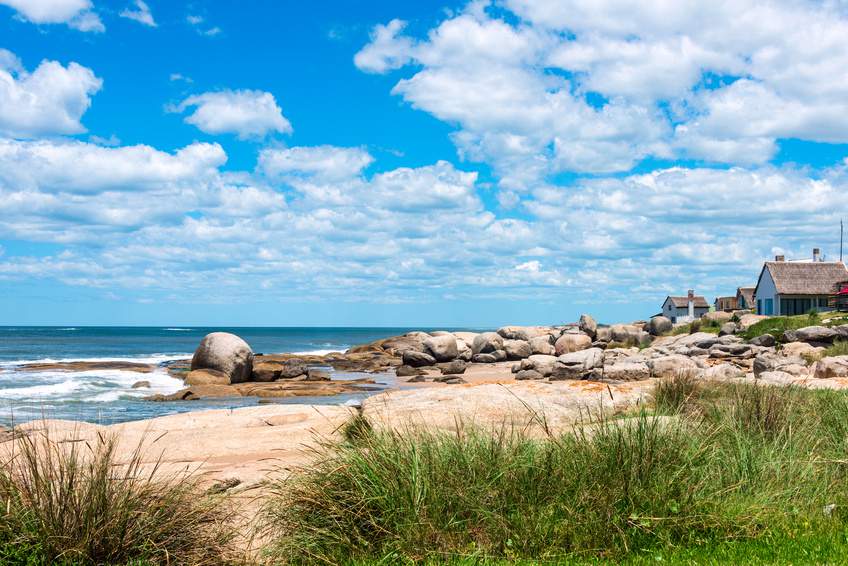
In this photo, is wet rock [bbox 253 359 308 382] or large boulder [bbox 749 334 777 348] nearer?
large boulder [bbox 749 334 777 348]

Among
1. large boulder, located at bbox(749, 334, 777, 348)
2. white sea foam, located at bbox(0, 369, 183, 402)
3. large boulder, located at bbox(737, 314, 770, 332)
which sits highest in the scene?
large boulder, located at bbox(737, 314, 770, 332)

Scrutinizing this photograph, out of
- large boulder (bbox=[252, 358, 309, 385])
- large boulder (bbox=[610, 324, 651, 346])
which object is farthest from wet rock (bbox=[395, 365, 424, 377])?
large boulder (bbox=[610, 324, 651, 346])

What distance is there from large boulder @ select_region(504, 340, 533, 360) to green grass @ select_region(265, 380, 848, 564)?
120 feet

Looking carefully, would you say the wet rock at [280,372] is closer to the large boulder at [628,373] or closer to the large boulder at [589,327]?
the large boulder at [628,373]

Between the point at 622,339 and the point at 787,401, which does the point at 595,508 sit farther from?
the point at 622,339

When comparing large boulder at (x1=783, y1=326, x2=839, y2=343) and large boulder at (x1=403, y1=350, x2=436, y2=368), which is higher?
large boulder at (x1=783, y1=326, x2=839, y2=343)

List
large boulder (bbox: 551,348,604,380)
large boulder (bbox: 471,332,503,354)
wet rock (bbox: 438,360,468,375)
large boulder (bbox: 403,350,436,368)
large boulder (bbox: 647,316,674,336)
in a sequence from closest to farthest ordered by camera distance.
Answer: large boulder (bbox: 551,348,604,380), wet rock (bbox: 438,360,468,375), large boulder (bbox: 403,350,436,368), large boulder (bbox: 471,332,503,354), large boulder (bbox: 647,316,674,336)

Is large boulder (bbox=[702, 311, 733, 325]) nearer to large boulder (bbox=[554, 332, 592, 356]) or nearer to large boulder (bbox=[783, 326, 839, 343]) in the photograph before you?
large boulder (bbox=[554, 332, 592, 356])

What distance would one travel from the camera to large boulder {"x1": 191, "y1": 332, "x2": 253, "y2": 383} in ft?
105

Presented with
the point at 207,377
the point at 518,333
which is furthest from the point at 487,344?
the point at 207,377

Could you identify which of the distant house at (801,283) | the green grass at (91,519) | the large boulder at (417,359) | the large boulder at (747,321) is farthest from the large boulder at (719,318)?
the green grass at (91,519)

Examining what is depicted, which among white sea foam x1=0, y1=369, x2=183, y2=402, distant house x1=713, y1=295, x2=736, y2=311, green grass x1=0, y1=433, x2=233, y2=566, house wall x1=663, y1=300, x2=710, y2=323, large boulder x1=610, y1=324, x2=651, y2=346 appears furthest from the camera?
distant house x1=713, y1=295, x2=736, y2=311

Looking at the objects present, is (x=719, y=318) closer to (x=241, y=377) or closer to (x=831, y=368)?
(x=831, y=368)

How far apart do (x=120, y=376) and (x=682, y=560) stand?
3415 cm
